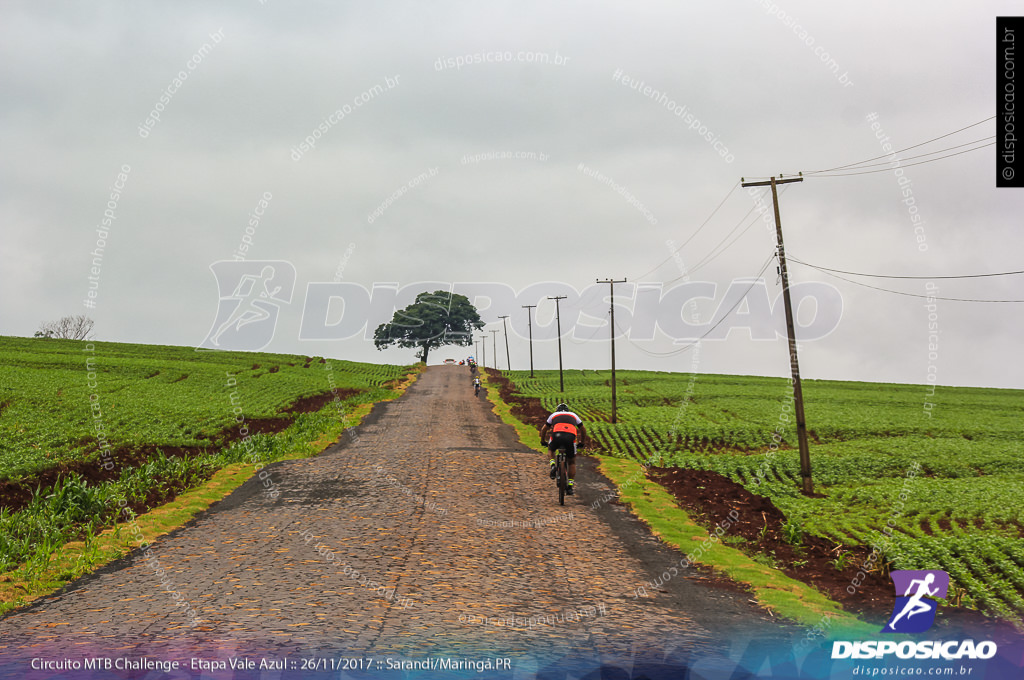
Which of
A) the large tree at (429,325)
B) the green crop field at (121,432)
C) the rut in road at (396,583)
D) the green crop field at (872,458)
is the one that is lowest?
the green crop field at (872,458)

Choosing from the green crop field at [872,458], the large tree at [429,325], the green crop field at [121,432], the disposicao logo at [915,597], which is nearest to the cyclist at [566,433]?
the green crop field at [872,458]

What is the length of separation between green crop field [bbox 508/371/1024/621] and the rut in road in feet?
18.1

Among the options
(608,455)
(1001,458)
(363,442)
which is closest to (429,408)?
(363,442)

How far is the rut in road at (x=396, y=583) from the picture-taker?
7.91m

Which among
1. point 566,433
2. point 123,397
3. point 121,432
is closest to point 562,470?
point 566,433

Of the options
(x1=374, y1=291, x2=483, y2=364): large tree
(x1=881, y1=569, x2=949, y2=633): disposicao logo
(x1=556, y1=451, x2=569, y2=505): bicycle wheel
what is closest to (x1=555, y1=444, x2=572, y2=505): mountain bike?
(x1=556, y1=451, x2=569, y2=505): bicycle wheel

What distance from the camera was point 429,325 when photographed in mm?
113875

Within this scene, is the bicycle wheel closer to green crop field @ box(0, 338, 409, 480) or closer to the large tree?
green crop field @ box(0, 338, 409, 480)

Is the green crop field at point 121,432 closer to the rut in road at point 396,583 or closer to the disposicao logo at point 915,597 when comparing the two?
the rut in road at point 396,583

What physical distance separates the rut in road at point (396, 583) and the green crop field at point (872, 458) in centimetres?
552

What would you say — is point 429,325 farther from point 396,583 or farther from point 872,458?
point 396,583

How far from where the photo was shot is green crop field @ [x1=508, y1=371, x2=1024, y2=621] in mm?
13783

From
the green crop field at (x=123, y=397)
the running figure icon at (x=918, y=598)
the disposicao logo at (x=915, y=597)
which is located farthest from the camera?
the green crop field at (x=123, y=397)

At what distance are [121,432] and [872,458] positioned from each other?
33.0 metres
